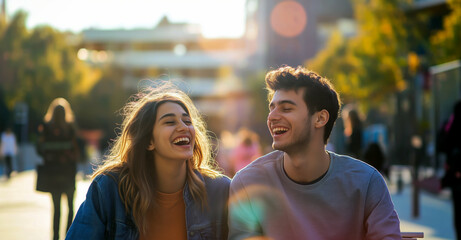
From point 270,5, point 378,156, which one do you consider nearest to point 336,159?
point 378,156

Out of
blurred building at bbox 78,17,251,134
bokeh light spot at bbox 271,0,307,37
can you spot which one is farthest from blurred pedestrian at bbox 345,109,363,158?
blurred building at bbox 78,17,251,134

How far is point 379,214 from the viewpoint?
3779 mm

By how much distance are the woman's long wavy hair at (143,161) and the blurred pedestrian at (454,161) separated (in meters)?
3.51

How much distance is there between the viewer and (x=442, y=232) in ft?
30.9

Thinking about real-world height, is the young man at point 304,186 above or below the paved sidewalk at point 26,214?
above

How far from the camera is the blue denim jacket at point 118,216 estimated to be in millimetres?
3932

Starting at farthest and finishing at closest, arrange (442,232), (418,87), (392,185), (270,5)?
(270,5)
(418,87)
(392,185)
(442,232)

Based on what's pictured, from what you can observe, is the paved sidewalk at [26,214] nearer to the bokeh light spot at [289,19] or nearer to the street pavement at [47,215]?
the street pavement at [47,215]

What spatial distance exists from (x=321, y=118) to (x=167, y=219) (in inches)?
45.0

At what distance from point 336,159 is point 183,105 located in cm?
113

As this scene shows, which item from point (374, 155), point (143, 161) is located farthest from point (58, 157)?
point (374, 155)

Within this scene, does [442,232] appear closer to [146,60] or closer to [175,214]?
[175,214]

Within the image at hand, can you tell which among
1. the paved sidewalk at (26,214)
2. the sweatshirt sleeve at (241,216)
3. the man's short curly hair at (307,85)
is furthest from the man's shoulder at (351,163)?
the paved sidewalk at (26,214)

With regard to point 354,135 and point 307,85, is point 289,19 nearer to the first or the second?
point 354,135
